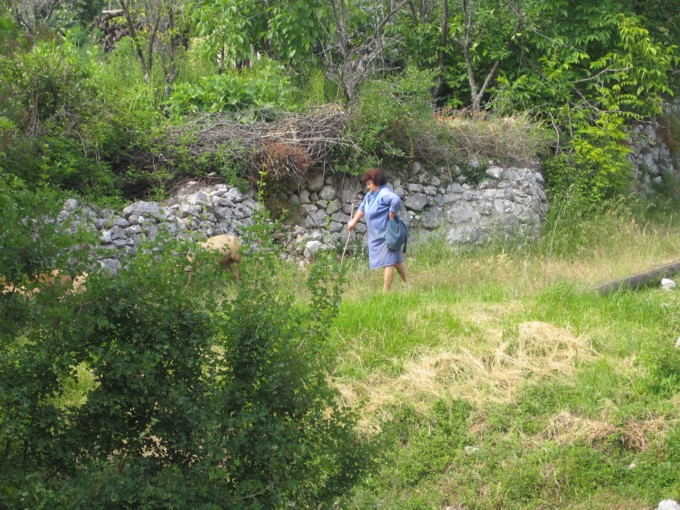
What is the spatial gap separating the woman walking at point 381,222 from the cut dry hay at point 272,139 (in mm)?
1985

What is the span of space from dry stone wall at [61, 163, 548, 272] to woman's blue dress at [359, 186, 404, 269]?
1.32 m

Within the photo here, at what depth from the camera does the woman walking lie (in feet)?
33.9

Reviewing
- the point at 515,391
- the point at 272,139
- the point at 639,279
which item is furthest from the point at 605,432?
the point at 272,139

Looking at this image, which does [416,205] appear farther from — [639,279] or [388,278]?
[639,279]

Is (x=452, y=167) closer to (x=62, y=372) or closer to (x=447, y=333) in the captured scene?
(x=447, y=333)

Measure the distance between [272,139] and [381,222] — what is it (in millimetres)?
2729

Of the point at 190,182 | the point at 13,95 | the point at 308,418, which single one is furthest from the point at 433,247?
the point at 308,418

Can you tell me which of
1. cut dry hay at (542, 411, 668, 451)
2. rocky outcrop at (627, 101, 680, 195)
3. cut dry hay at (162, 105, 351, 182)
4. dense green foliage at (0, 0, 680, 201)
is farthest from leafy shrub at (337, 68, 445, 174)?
cut dry hay at (542, 411, 668, 451)

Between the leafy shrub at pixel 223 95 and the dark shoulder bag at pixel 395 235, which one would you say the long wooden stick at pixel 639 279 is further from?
the leafy shrub at pixel 223 95

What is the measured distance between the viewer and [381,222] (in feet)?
34.3

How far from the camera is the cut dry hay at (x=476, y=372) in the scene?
7297mm

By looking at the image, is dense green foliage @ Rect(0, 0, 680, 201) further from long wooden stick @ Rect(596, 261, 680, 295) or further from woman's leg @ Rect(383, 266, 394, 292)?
long wooden stick @ Rect(596, 261, 680, 295)

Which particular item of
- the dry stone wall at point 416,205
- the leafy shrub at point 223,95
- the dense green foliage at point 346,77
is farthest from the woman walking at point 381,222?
the leafy shrub at point 223,95

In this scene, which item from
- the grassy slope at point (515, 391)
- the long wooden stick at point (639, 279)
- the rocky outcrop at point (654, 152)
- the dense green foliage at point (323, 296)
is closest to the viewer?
the dense green foliage at point (323, 296)
